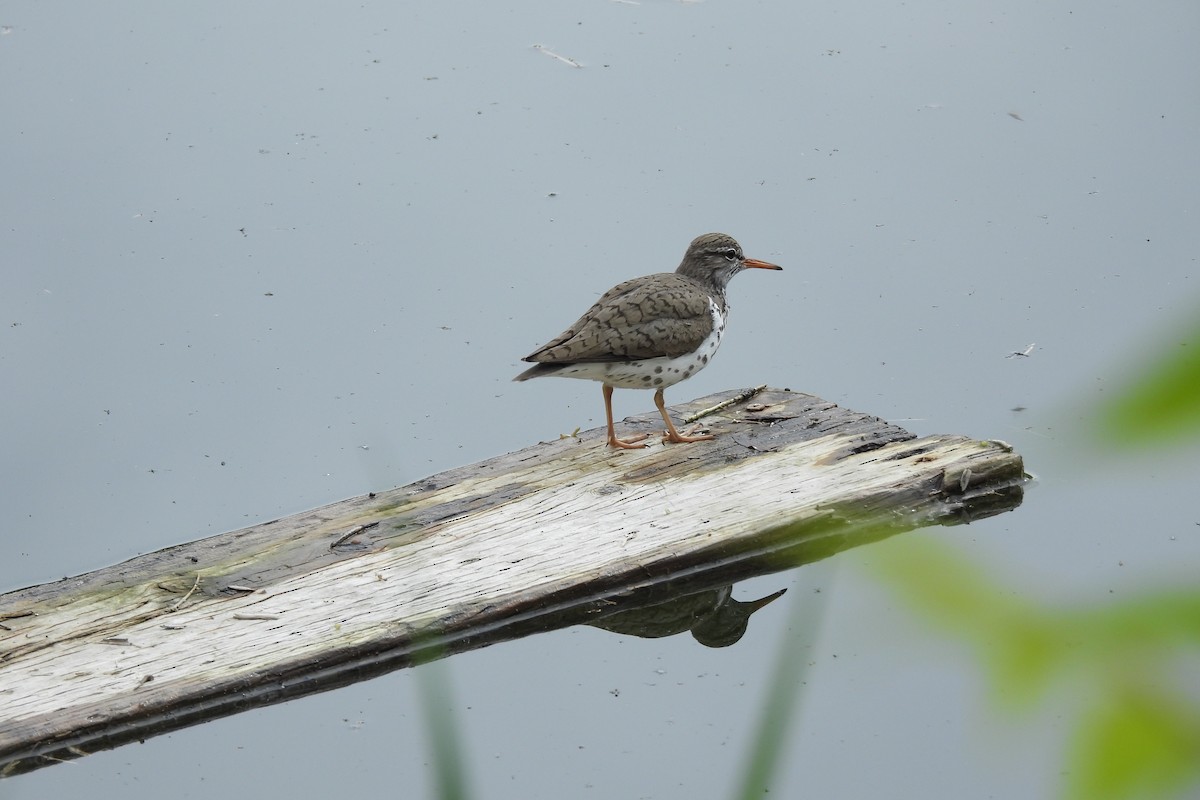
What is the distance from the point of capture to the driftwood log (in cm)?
463

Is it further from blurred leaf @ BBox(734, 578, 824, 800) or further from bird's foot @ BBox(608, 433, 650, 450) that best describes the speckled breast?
blurred leaf @ BBox(734, 578, 824, 800)

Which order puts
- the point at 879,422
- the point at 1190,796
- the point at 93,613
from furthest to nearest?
the point at 879,422 < the point at 93,613 < the point at 1190,796

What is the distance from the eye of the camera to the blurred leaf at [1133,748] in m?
0.89

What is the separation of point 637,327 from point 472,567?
1238 millimetres

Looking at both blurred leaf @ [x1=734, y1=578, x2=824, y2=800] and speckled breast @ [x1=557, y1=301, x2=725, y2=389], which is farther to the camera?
speckled breast @ [x1=557, y1=301, x2=725, y2=389]

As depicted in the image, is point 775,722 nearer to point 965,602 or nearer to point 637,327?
point 965,602

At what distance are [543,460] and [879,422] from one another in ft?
4.82

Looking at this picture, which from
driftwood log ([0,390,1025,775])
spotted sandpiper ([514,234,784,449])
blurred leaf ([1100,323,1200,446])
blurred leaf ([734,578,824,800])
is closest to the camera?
blurred leaf ([1100,323,1200,446])

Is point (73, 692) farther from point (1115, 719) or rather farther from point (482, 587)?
point (1115, 719)

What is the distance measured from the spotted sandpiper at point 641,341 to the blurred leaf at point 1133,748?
4641 millimetres

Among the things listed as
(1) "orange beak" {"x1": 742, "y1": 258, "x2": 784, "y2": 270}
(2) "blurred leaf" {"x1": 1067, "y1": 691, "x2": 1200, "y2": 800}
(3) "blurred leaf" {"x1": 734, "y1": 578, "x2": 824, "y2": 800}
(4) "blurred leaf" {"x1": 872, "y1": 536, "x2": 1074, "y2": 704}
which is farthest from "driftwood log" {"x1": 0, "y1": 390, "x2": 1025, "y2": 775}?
(2) "blurred leaf" {"x1": 1067, "y1": 691, "x2": 1200, "y2": 800}

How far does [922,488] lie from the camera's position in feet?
18.2

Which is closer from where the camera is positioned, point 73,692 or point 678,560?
point 73,692

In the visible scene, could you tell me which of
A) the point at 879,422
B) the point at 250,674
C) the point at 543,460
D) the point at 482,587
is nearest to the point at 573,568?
the point at 482,587
